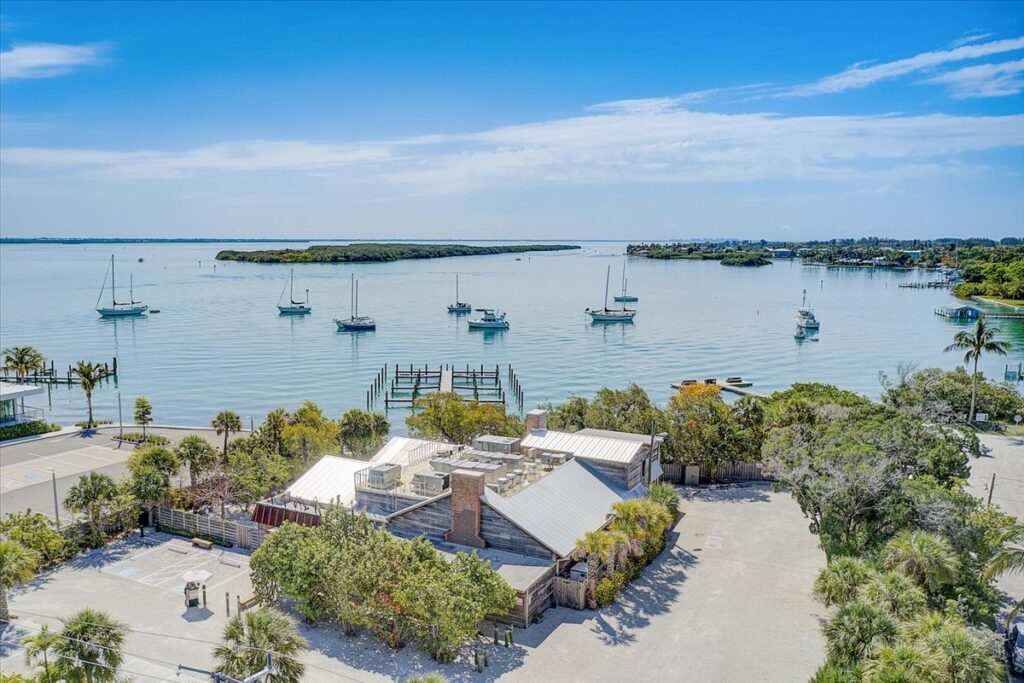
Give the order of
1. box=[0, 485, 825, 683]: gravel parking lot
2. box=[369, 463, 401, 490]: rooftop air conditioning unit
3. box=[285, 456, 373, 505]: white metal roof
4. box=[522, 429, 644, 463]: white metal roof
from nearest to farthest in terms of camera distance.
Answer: box=[0, 485, 825, 683]: gravel parking lot
box=[369, 463, 401, 490]: rooftop air conditioning unit
box=[285, 456, 373, 505]: white metal roof
box=[522, 429, 644, 463]: white metal roof

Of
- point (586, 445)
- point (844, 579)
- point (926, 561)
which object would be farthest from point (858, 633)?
point (586, 445)

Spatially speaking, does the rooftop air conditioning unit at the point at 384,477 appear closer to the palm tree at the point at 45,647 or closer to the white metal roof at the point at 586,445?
the white metal roof at the point at 586,445

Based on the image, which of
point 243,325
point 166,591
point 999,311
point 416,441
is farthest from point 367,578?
point 999,311

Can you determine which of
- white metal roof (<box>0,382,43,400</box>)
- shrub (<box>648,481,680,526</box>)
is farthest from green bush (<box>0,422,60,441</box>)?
shrub (<box>648,481,680,526</box>)

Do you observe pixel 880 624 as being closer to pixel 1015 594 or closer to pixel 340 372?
pixel 1015 594

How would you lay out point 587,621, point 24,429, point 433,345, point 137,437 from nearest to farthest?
point 587,621
point 137,437
point 24,429
point 433,345

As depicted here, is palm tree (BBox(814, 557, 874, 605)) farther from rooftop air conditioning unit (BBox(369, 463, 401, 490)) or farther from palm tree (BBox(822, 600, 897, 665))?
rooftop air conditioning unit (BBox(369, 463, 401, 490))

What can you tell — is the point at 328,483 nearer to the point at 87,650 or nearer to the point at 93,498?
the point at 93,498
